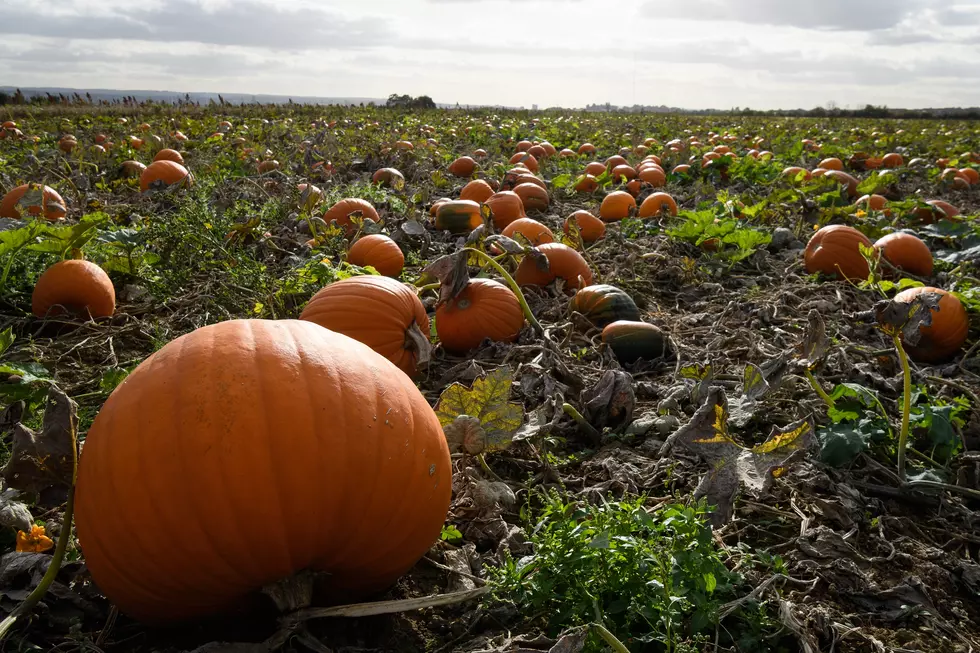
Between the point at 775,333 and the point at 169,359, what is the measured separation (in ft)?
11.3

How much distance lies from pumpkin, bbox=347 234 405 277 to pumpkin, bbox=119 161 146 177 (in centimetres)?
530

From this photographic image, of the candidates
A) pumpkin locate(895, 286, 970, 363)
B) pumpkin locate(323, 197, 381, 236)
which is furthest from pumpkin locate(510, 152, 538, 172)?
pumpkin locate(895, 286, 970, 363)

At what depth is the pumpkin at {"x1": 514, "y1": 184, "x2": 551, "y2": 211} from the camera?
7.46m

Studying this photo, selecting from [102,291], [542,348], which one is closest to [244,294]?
[102,291]

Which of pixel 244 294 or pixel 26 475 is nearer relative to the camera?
pixel 26 475

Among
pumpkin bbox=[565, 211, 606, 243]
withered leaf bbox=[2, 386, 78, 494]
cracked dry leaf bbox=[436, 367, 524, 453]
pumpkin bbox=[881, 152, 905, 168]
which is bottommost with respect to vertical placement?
cracked dry leaf bbox=[436, 367, 524, 453]

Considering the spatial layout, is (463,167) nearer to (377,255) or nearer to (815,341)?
(377,255)

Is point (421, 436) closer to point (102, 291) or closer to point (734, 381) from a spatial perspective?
point (734, 381)

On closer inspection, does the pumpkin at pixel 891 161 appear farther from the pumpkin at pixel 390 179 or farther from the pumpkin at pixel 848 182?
the pumpkin at pixel 390 179

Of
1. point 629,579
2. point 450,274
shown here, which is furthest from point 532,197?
point 629,579

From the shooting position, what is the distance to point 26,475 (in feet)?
5.58

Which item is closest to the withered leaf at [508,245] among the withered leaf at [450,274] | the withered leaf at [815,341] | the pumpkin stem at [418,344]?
the withered leaf at [450,274]

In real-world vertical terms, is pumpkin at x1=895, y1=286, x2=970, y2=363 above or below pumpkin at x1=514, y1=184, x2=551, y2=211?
below

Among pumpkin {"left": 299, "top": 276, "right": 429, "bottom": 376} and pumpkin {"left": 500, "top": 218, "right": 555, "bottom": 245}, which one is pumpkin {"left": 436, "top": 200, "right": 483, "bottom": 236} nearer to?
pumpkin {"left": 500, "top": 218, "right": 555, "bottom": 245}
